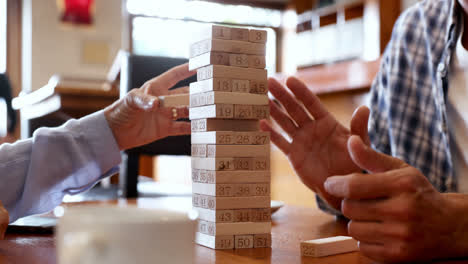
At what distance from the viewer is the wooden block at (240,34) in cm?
72

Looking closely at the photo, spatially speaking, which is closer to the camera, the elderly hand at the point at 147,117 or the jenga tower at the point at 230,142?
the jenga tower at the point at 230,142

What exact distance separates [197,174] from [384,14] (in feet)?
13.5

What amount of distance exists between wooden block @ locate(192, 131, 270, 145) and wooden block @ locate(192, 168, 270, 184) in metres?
0.04

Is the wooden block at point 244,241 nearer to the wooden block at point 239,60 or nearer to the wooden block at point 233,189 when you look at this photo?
the wooden block at point 233,189

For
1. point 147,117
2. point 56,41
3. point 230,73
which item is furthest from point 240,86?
point 56,41

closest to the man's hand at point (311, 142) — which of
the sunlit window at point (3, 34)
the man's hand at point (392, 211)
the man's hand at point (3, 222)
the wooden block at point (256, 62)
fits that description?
the wooden block at point (256, 62)

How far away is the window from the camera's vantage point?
245 inches

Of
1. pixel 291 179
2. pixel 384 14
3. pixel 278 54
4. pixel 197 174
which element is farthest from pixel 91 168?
pixel 278 54

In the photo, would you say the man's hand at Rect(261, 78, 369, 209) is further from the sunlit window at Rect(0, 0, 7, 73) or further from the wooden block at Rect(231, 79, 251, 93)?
the sunlit window at Rect(0, 0, 7, 73)

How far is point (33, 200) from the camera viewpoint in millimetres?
911

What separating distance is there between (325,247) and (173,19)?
235 inches

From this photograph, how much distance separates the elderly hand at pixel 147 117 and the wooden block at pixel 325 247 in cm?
40

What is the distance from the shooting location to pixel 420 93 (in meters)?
1.35

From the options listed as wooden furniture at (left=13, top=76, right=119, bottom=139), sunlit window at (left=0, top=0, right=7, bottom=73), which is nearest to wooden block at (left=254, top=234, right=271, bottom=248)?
wooden furniture at (left=13, top=76, right=119, bottom=139)
